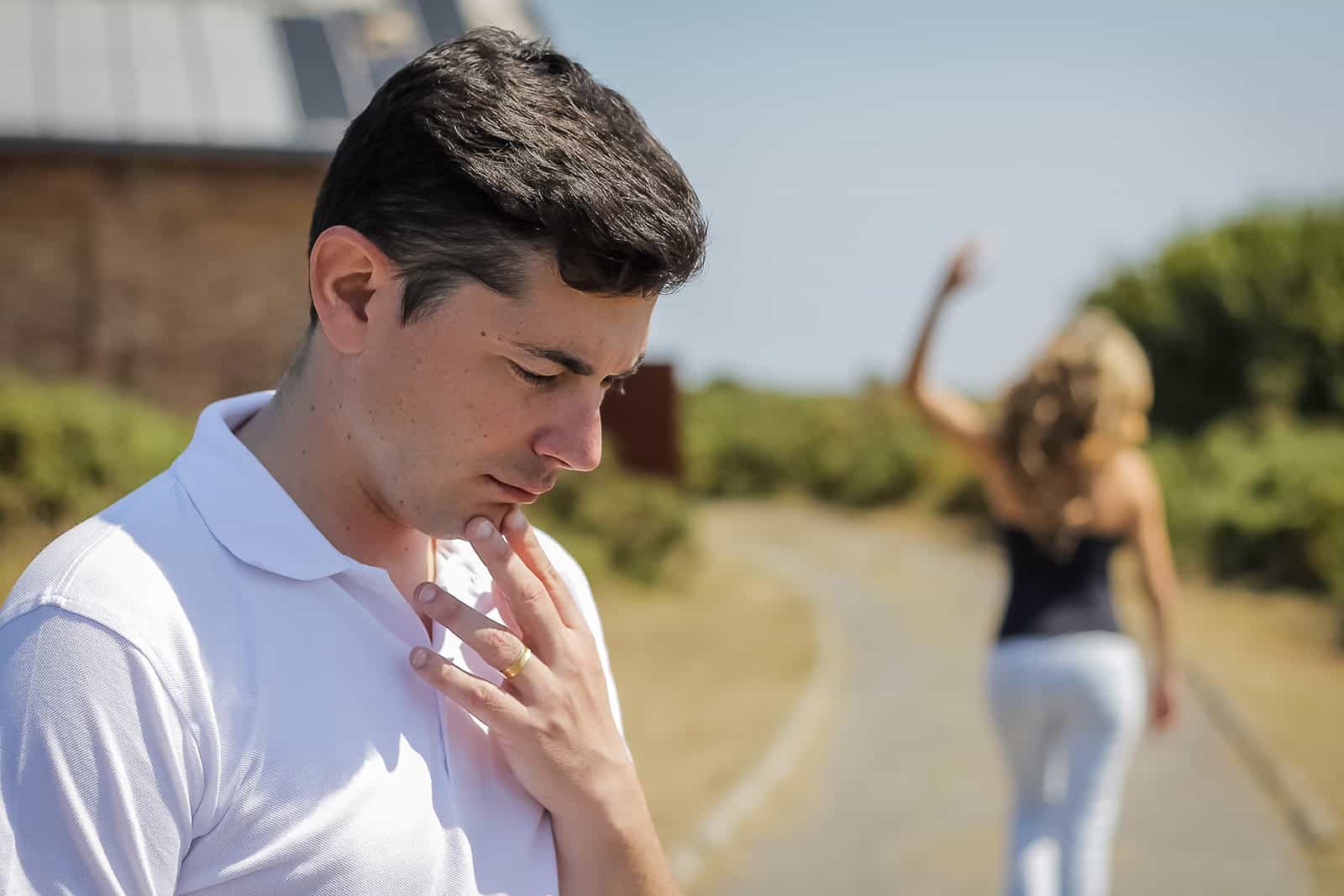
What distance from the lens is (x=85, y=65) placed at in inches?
526

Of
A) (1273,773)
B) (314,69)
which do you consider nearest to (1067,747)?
(1273,773)

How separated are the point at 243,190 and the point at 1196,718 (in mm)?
9731

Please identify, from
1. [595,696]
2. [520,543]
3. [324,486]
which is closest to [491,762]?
[595,696]

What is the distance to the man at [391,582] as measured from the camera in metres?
1.27

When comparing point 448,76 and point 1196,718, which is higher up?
point 448,76

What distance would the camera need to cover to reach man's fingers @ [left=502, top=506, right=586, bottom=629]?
1602mm

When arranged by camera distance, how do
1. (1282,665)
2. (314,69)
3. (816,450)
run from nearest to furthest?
(1282,665) < (314,69) < (816,450)

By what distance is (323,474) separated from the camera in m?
1.57

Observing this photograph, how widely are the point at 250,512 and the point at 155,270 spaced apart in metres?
12.5

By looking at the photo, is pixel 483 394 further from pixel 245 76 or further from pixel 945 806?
pixel 245 76

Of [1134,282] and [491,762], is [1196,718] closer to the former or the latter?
[491,762]

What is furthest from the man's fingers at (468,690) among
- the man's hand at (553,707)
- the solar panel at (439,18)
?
the solar panel at (439,18)

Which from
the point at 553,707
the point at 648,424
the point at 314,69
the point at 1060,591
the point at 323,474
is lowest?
the point at 648,424

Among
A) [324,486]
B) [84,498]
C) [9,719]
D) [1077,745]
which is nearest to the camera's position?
[9,719]
